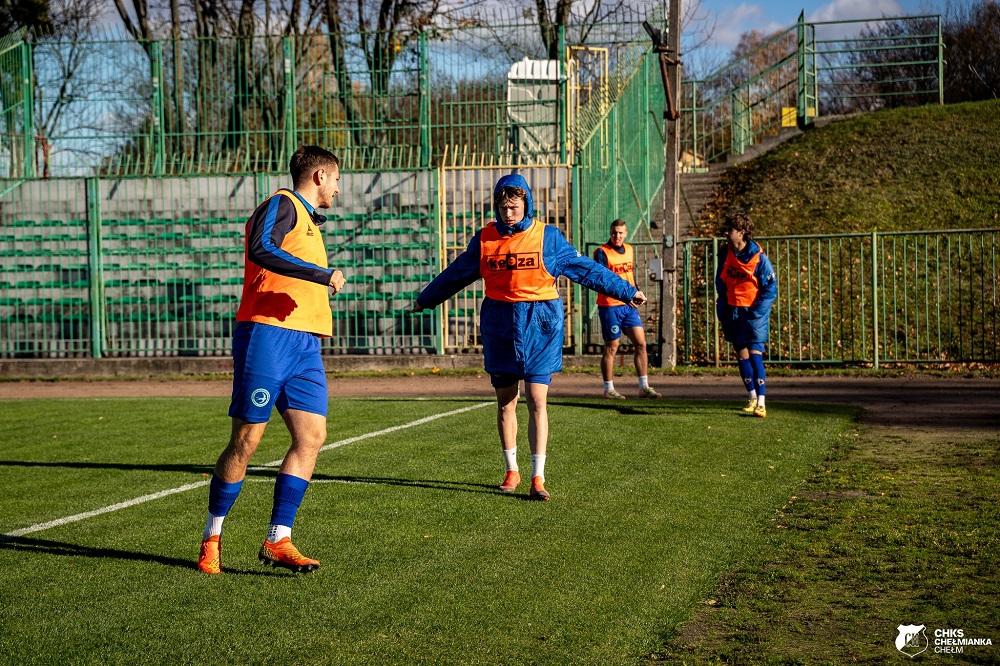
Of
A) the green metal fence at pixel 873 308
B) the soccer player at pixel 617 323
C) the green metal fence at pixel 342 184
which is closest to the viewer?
the soccer player at pixel 617 323

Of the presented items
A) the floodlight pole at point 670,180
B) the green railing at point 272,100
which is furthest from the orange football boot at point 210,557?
the green railing at point 272,100

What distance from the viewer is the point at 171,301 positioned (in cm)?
2362

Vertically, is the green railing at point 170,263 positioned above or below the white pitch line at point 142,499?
above

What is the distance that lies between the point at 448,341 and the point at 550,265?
14.6m

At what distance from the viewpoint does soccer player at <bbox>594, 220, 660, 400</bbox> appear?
15516mm

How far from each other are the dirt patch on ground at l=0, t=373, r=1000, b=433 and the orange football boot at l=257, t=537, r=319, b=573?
310 inches

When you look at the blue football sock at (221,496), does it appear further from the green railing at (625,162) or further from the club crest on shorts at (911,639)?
the green railing at (625,162)

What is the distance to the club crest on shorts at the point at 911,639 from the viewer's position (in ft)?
15.2

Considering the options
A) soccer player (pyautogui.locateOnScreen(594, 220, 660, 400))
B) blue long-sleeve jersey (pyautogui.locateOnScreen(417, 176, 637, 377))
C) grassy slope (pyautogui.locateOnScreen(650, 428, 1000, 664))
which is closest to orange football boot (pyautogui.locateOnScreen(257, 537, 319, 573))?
grassy slope (pyautogui.locateOnScreen(650, 428, 1000, 664))

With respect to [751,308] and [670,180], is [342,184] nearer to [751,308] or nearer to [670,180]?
[670,180]

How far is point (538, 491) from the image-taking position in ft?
26.2

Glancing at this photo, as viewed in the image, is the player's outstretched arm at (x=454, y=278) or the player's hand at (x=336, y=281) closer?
the player's hand at (x=336, y=281)

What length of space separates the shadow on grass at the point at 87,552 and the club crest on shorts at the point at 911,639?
A: 2.84 metres

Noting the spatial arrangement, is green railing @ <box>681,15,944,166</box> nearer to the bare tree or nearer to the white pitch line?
the bare tree
